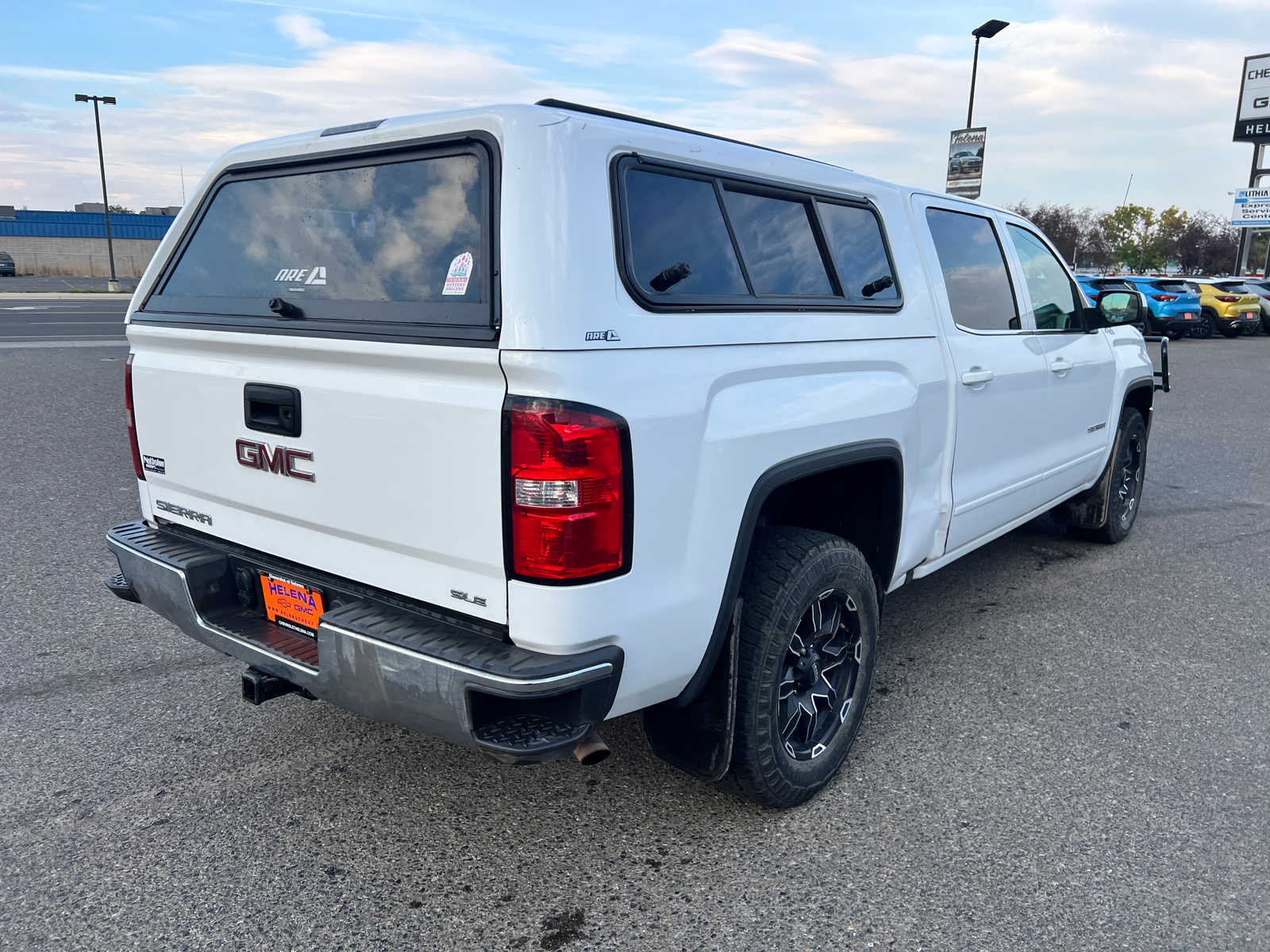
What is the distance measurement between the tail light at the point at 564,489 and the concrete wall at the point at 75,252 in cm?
6423

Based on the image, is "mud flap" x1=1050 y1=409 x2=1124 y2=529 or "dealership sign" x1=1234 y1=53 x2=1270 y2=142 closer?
"mud flap" x1=1050 y1=409 x2=1124 y2=529

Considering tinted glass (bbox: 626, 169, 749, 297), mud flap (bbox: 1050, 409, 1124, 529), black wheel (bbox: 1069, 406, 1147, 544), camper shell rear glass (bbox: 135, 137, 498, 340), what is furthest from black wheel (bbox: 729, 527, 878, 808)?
black wheel (bbox: 1069, 406, 1147, 544)

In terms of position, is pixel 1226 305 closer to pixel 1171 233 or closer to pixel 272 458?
pixel 272 458

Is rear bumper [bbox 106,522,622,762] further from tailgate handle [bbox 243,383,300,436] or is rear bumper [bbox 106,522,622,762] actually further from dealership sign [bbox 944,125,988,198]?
dealership sign [bbox 944,125,988,198]

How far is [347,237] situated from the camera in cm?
268

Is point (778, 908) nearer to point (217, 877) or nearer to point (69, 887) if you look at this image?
point (217, 877)

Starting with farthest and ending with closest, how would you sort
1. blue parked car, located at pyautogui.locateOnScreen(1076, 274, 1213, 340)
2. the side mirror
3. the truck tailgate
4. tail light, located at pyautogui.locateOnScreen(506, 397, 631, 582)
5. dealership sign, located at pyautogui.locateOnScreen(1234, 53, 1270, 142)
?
dealership sign, located at pyautogui.locateOnScreen(1234, 53, 1270, 142) < blue parked car, located at pyautogui.locateOnScreen(1076, 274, 1213, 340) < the side mirror < the truck tailgate < tail light, located at pyautogui.locateOnScreen(506, 397, 631, 582)

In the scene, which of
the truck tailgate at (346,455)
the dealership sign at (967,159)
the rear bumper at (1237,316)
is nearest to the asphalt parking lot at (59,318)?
the truck tailgate at (346,455)

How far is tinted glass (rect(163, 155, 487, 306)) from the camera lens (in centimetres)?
241

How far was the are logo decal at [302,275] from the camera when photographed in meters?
2.72

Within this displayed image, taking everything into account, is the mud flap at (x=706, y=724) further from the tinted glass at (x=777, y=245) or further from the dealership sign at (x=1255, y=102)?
the dealership sign at (x=1255, y=102)

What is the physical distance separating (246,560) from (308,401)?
64cm

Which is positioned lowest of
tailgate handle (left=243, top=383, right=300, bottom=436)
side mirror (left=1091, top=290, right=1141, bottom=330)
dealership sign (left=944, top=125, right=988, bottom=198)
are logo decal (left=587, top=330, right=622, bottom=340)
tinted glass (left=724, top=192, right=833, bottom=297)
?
tailgate handle (left=243, top=383, right=300, bottom=436)

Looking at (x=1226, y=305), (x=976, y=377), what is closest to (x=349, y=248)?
(x=976, y=377)
